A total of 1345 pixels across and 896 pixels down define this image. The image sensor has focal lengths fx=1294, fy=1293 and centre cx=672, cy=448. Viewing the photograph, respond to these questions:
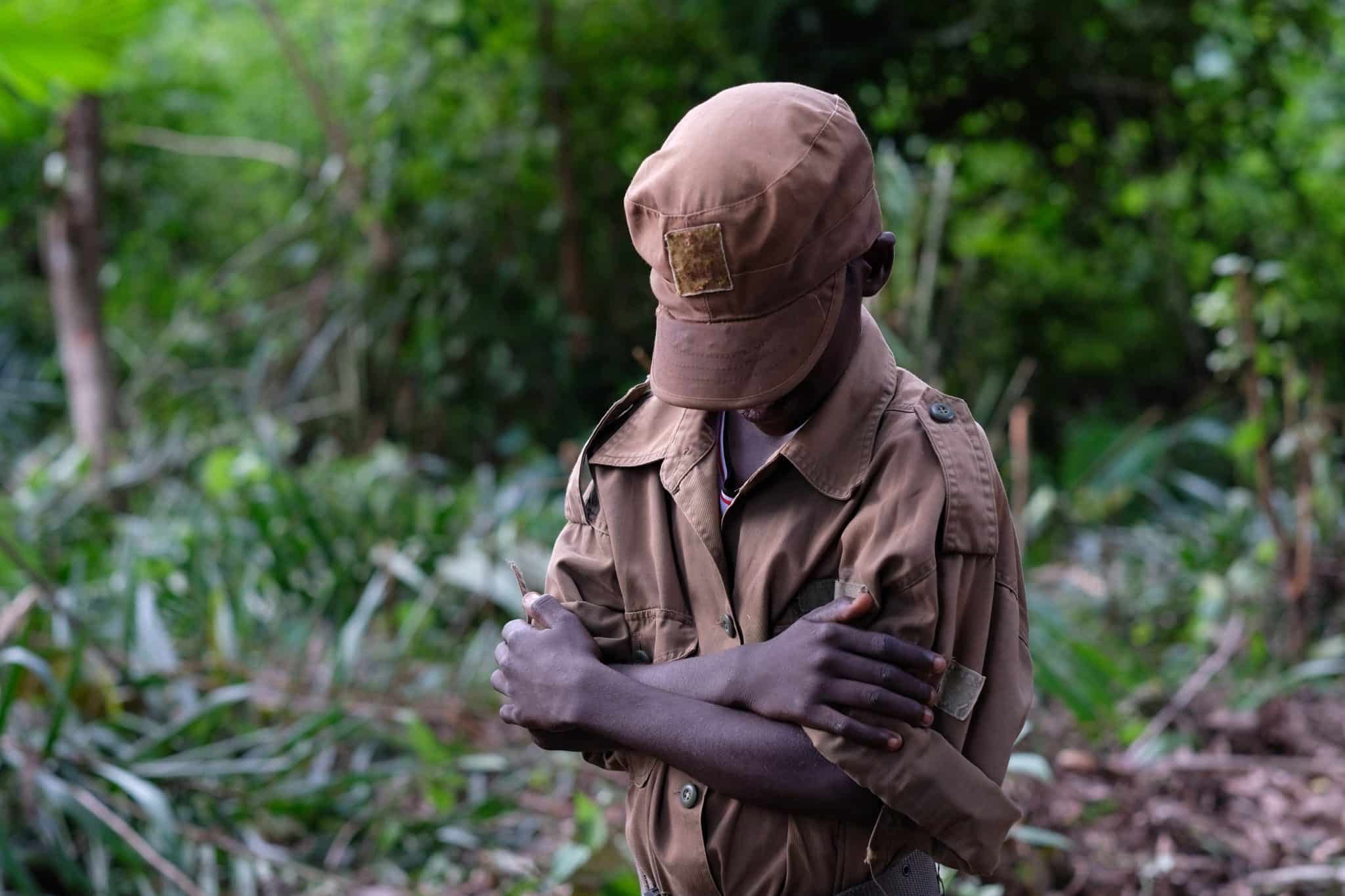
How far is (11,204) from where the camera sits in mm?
7918

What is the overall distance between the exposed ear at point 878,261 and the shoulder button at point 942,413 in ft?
0.48

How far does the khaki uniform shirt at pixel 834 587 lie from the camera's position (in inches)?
53.5

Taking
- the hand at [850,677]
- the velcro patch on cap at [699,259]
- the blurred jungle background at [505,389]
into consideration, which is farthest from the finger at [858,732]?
the blurred jungle background at [505,389]

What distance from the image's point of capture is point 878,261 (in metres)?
1.43

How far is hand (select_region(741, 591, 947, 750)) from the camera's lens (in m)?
1.32

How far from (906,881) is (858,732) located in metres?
0.27

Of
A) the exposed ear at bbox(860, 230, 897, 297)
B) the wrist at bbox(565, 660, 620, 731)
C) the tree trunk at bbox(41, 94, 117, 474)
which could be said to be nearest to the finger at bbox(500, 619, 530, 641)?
the wrist at bbox(565, 660, 620, 731)

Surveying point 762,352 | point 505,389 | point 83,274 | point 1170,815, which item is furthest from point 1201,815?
point 83,274

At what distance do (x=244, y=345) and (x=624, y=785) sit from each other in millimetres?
4515

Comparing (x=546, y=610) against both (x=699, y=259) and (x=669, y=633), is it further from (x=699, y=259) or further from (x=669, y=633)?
(x=699, y=259)

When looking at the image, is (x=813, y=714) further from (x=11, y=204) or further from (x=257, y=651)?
(x=11, y=204)

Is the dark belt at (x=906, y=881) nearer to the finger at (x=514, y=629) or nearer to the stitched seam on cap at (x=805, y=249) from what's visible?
the finger at (x=514, y=629)

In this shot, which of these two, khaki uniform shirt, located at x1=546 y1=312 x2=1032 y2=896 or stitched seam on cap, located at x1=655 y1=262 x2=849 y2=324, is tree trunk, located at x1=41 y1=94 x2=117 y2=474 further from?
stitched seam on cap, located at x1=655 y1=262 x2=849 y2=324

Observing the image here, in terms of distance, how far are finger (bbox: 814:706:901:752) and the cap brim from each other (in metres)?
0.33
